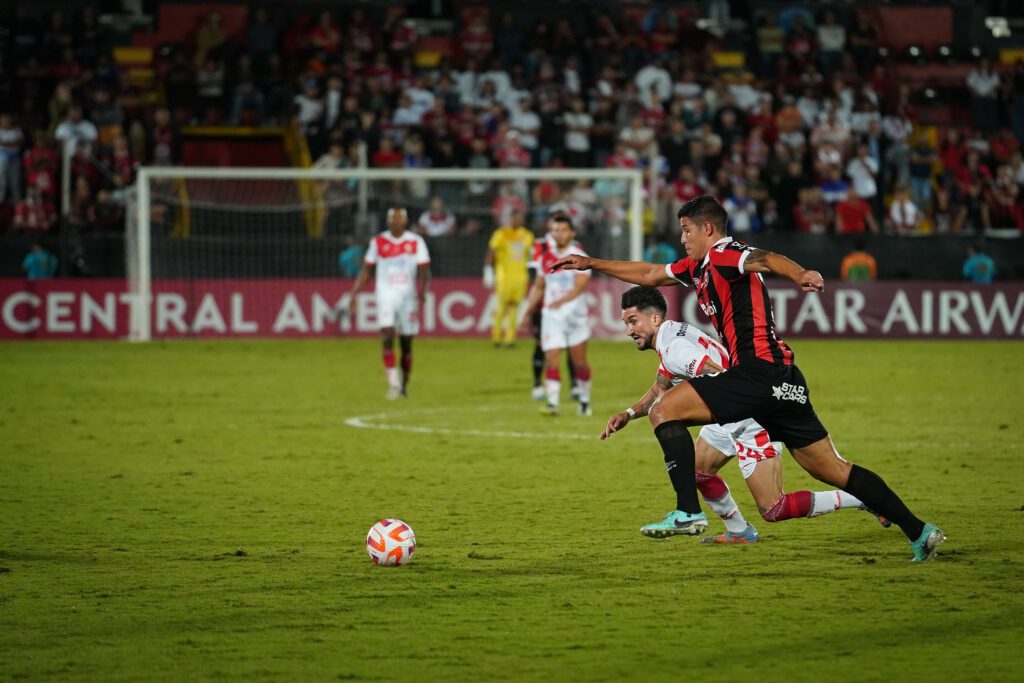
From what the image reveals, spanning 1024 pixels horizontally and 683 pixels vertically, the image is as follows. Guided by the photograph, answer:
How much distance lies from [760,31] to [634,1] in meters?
2.83

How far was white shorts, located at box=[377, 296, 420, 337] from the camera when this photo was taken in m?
18.0

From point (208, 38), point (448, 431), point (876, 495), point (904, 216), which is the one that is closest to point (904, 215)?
point (904, 216)

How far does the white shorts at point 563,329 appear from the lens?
16.0 meters

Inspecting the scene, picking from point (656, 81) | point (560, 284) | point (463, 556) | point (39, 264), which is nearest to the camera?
point (463, 556)

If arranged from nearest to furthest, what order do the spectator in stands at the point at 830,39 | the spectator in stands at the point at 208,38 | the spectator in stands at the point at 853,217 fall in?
the spectator in stands at the point at 853,217
the spectator in stands at the point at 208,38
the spectator in stands at the point at 830,39

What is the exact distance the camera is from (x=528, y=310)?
15.9 m

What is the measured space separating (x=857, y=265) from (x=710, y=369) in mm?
19198

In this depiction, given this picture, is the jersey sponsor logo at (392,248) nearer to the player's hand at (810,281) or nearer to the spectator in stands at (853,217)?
the player's hand at (810,281)

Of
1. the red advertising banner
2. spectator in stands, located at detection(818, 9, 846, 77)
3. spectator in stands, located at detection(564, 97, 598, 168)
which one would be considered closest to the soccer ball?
the red advertising banner

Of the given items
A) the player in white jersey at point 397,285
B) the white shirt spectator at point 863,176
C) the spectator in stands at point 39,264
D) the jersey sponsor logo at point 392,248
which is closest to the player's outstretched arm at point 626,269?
the player in white jersey at point 397,285

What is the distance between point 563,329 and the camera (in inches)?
631

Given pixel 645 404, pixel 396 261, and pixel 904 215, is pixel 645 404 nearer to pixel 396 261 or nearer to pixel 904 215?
pixel 396 261

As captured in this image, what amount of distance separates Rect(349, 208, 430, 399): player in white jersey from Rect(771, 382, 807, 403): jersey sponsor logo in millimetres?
10246

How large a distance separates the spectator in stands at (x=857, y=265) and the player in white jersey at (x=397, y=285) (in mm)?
11023
